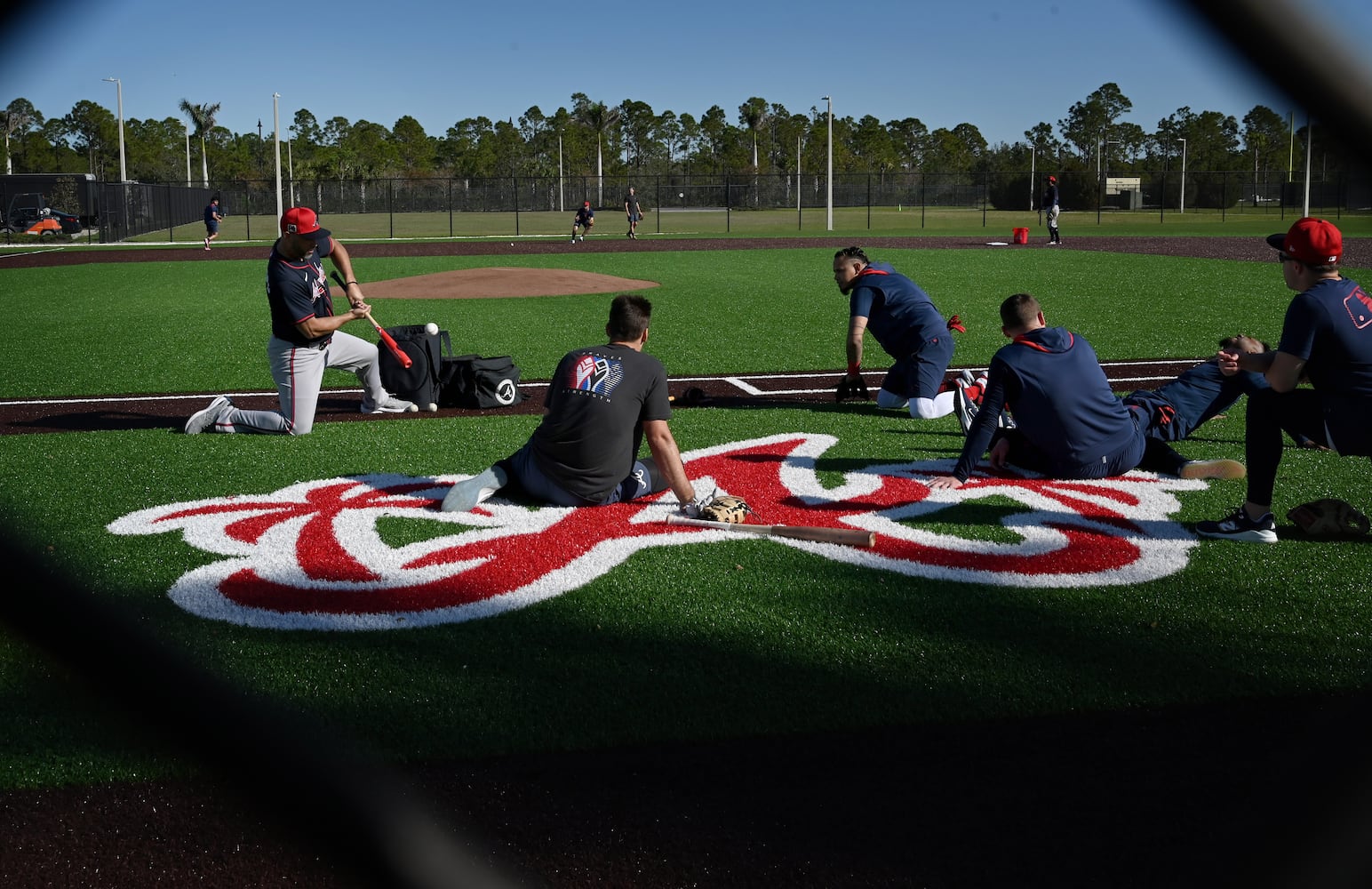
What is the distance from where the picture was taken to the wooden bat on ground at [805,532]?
23.7 feet

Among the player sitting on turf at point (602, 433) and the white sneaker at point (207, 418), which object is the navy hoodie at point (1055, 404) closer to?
the player sitting on turf at point (602, 433)

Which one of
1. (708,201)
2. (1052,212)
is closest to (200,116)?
(708,201)

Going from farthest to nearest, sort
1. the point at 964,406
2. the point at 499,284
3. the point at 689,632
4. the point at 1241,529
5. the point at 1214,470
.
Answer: the point at 499,284 → the point at 964,406 → the point at 1214,470 → the point at 1241,529 → the point at 689,632

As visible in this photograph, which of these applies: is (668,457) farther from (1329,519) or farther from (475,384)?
(475,384)

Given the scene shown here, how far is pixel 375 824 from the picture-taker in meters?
1.41

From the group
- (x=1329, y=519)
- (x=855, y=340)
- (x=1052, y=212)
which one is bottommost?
(x=1329, y=519)

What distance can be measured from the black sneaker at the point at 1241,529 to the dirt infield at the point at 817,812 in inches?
94.0

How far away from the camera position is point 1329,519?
7297 mm

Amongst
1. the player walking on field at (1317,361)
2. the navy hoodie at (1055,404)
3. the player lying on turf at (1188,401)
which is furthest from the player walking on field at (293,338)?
the player walking on field at (1317,361)

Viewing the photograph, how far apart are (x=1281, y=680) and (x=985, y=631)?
1253 millimetres

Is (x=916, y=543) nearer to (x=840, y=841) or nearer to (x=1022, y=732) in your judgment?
(x=1022, y=732)

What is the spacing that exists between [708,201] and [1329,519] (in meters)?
89.7

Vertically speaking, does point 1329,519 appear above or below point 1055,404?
below

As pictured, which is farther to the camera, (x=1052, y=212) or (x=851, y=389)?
(x=1052, y=212)
